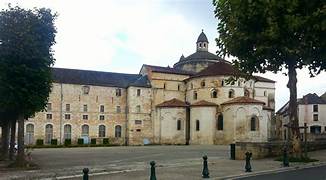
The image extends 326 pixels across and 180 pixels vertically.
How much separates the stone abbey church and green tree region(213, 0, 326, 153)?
40.8m

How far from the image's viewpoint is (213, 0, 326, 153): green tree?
2183 centimetres

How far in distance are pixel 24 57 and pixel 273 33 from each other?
13076mm

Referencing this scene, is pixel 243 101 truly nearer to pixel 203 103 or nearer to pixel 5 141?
pixel 203 103

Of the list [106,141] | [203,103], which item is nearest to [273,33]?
[203,103]

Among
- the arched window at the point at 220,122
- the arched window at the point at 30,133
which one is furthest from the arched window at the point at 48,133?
the arched window at the point at 220,122

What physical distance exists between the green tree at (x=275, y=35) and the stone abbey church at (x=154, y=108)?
134 feet

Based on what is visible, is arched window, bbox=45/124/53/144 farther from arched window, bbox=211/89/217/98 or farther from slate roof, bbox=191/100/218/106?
arched window, bbox=211/89/217/98

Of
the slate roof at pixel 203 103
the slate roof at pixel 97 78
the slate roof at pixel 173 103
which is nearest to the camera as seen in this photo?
the slate roof at pixel 203 103

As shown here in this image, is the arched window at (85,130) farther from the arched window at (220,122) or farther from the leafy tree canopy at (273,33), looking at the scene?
the leafy tree canopy at (273,33)

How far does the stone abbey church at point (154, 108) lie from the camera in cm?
6831

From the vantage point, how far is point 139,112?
7625 cm

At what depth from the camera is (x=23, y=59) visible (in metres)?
23.8

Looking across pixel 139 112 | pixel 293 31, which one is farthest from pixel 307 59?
pixel 139 112

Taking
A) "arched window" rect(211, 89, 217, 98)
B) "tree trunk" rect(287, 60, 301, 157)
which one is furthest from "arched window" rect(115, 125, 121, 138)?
"tree trunk" rect(287, 60, 301, 157)
